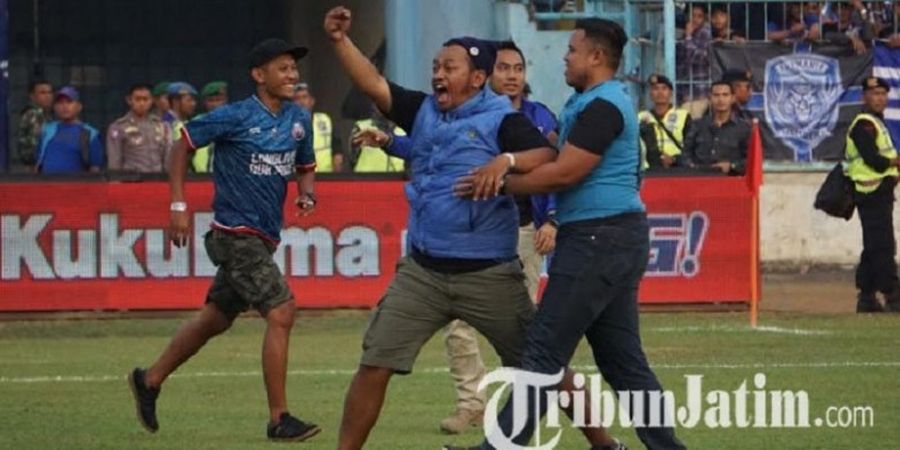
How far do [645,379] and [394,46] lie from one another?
16178 millimetres

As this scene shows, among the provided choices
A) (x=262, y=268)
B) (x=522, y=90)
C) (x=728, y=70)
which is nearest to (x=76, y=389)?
(x=262, y=268)

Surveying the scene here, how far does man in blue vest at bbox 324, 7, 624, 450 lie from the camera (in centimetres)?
1009

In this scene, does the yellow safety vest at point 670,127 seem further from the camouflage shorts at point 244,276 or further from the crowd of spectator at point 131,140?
the camouflage shorts at point 244,276

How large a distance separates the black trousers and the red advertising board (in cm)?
194

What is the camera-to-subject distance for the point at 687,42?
81.0 ft

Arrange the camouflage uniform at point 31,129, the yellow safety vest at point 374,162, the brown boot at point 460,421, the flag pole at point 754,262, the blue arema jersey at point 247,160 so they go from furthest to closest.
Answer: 1. the camouflage uniform at point 31,129
2. the yellow safety vest at point 374,162
3. the flag pole at point 754,262
4. the blue arema jersey at point 247,160
5. the brown boot at point 460,421

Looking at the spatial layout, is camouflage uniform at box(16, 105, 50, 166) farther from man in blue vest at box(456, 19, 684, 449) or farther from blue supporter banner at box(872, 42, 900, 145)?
man in blue vest at box(456, 19, 684, 449)

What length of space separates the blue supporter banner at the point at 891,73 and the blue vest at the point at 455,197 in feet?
49.2

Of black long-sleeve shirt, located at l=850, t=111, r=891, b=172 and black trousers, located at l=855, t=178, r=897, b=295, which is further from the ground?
black long-sleeve shirt, located at l=850, t=111, r=891, b=172

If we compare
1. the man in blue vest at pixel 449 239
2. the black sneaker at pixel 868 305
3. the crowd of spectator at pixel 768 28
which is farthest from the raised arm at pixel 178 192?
the crowd of spectator at pixel 768 28

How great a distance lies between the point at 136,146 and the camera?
2189 cm

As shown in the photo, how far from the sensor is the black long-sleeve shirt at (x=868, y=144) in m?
19.9

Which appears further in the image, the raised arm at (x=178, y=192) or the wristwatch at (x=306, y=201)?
the wristwatch at (x=306, y=201)

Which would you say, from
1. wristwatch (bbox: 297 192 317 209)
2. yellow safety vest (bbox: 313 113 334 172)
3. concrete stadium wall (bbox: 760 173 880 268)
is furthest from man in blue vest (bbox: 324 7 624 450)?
concrete stadium wall (bbox: 760 173 880 268)
